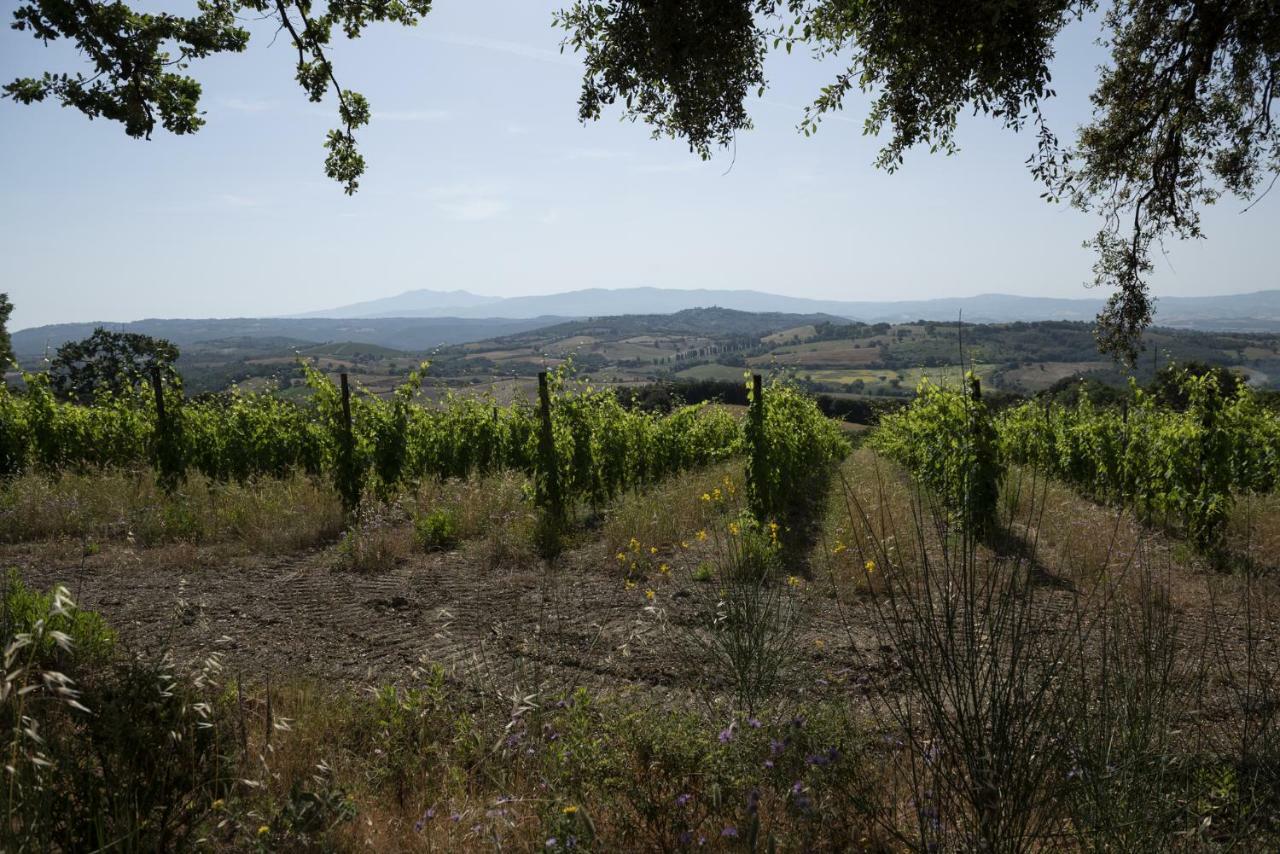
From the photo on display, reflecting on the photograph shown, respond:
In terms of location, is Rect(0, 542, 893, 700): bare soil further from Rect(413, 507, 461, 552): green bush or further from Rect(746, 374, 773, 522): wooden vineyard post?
Rect(746, 374, 773, 522): wooden vineyard post

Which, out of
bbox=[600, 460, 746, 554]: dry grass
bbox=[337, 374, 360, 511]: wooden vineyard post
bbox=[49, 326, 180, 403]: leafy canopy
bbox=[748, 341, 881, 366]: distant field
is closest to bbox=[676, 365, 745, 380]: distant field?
bbox=[748, 341, 881, 366]: distant field

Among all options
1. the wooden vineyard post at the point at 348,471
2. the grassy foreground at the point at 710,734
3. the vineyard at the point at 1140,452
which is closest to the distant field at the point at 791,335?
the vineyard at the point at 1140,452

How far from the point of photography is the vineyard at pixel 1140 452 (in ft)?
26.8

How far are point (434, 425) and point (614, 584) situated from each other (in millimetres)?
8654

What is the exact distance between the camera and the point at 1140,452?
32.1ft

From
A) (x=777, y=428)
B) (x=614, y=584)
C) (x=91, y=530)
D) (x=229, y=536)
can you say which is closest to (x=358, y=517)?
(x=229, y=536)

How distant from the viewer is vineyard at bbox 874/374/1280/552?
26.8 feet

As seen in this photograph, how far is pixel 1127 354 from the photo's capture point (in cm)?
841

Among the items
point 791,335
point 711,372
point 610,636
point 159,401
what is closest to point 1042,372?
point 711,372

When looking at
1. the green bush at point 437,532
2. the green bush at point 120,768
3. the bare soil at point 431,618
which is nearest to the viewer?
the green bush at point 120,768

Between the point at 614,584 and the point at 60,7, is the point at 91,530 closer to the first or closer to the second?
the point at 60,7

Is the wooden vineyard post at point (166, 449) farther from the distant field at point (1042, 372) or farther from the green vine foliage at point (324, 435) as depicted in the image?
the distant field at point (1042, 372)

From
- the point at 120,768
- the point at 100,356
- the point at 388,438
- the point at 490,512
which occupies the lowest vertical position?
the point at 490,512

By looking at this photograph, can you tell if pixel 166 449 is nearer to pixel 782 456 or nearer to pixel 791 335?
pixel 782 456
